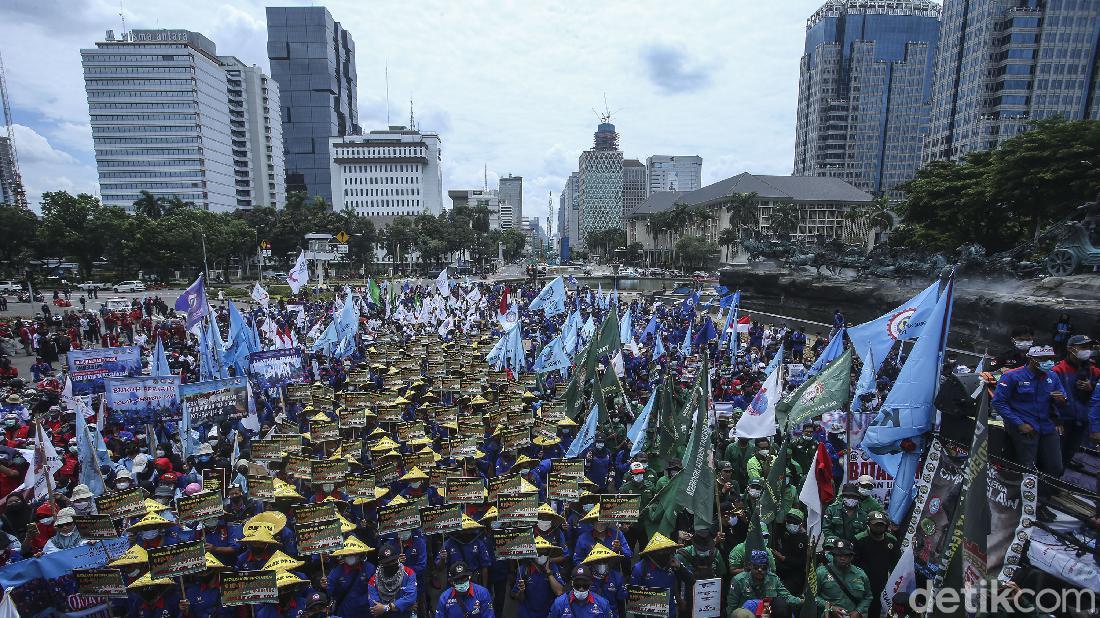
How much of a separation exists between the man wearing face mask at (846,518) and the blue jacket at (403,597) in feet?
15.1

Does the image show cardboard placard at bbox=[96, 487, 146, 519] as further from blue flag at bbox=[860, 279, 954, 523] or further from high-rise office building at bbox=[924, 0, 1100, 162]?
high-rise office building at bbox=[924, 0, 1100, 162]

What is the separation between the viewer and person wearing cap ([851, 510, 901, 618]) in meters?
5.66

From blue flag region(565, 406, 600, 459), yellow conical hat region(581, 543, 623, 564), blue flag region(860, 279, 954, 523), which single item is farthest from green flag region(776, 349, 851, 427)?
yellow conical hat region(581, 543, 623, 564)

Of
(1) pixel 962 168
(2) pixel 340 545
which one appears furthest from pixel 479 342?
(1) pixel 962 168

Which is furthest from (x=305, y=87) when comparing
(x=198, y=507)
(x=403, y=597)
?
(x=403, y=597)

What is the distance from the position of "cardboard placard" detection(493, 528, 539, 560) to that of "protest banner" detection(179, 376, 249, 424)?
7.85 meters

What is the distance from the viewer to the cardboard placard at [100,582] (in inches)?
198

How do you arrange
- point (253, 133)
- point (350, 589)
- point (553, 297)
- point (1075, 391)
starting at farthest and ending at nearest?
point (253, 133)
point (553, 297)
point (1075, 391)
point (350, 589)

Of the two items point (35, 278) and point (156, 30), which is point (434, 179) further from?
point (35, 278)

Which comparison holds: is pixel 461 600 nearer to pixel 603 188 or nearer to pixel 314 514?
pixel 314 514

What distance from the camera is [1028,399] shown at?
583 centimetres

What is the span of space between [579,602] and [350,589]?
2.46 m

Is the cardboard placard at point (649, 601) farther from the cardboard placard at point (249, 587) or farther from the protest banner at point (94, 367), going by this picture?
the protest banner at point (94, 367)

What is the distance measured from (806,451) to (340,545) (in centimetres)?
713
